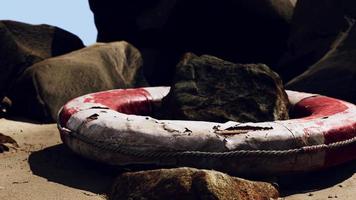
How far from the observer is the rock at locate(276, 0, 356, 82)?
6.80 metres

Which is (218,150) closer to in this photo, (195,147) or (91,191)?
(195,147)

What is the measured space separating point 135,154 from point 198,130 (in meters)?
0.41

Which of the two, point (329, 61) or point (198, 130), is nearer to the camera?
point (198, 130)

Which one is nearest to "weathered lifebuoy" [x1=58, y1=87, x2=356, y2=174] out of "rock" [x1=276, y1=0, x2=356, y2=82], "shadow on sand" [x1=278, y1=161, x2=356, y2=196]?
"shadow on sand" [x1=278, y1=161, x2=356, y2=196]

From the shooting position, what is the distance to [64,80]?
18.7 feet

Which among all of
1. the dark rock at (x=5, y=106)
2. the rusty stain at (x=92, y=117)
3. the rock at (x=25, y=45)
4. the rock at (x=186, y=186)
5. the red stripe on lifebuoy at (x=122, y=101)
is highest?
the rock at (x=186, y=186)

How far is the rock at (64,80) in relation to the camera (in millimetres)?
5535

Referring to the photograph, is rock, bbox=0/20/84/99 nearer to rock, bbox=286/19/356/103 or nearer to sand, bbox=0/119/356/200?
sand, bbox=0/119/356/200

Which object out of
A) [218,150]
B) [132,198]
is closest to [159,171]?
[132,198]

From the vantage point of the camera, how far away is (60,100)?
18.3 feet

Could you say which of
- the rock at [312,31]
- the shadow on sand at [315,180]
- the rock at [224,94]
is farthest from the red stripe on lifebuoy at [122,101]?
the rock at [312,31]

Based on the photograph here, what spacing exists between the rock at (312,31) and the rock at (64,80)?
194 centimetres

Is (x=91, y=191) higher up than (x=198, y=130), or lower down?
lower down

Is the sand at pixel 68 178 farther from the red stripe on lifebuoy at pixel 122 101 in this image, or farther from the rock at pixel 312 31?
the rock at pixel 312 31
